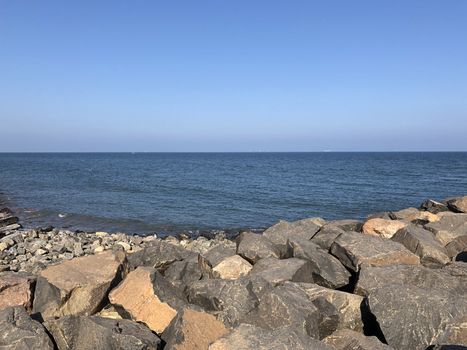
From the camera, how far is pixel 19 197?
3428 centimetres

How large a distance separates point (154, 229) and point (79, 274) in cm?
1381

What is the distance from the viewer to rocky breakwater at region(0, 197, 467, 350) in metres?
5.65

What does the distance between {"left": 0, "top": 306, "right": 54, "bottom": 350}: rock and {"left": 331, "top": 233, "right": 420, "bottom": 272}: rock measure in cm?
609

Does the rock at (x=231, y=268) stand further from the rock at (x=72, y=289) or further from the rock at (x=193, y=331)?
the rock at (x=193, y=331)

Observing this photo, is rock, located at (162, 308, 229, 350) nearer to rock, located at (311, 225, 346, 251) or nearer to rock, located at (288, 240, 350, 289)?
rock, located at (288, 240, 350, 289)

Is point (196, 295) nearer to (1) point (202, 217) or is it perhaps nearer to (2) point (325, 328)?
(2) point (325, 328)

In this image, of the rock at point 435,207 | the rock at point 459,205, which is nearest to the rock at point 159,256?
the rock at point 459,205

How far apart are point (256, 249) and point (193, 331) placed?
418cm

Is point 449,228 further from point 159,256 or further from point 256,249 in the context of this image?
point 159,256

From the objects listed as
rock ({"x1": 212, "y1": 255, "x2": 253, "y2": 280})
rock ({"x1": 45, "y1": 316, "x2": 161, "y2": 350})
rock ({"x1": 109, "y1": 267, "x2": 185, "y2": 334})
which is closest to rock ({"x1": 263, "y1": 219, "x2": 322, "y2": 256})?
rock ({"x1": 212, "y1": 255, "x2": 253, "y2": 280})

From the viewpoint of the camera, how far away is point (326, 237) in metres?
10.6

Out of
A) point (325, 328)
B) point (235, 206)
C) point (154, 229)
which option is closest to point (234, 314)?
point (325, 328)

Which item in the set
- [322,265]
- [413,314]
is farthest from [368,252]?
[413,314]

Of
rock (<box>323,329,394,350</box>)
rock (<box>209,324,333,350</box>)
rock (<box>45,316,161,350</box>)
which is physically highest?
rock (<box>209,324,333,350</box>)
